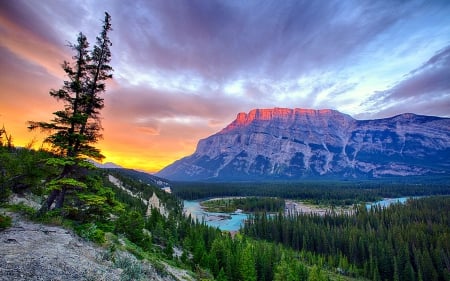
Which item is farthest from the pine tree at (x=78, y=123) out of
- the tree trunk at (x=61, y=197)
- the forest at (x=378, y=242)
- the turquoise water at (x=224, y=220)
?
the turquoise water at (x=224, y=220)

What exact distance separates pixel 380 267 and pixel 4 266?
10130 centimetres

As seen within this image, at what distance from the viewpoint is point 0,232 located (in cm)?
2027

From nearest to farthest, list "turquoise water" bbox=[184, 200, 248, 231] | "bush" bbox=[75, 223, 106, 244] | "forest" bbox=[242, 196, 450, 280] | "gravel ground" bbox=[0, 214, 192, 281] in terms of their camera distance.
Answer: "gravel ground" bbox=[0, 214, 192, 281] → "bush" bbox=[75, 223, 106, 244] → "forest" bbox=[242, 196, 450, 280] → "turquoise water" bbox=[184, 200, 248, 231]

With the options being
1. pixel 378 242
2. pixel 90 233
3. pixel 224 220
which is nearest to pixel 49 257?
pixel 90 233

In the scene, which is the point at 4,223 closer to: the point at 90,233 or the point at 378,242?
the point at 90,233

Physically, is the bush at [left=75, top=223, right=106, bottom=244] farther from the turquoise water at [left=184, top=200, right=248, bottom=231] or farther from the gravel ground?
the turquoise water at [left=184, top=200, right=248, bottom=231]

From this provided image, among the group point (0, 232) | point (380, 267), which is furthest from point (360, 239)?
point (0, 232)

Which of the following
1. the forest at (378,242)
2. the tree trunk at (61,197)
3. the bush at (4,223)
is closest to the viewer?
the bush at (4,223)

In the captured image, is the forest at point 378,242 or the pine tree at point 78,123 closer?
the pine tree at point 78,123

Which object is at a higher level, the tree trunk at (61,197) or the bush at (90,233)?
the tree trunk at (61,197)

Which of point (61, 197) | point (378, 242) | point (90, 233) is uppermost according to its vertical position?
point (61, 197)

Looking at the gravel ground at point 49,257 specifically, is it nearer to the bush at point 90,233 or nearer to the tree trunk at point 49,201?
the bush at point 90,233

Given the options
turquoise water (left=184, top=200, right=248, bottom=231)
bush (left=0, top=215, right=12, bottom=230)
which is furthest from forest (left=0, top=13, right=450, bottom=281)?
turquoise water (left=184, top=200, right=248, bottom=231)

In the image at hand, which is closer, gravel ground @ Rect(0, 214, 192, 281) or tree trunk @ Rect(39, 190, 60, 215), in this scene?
gravel ground @ Rect(0, 214, 192, 281)
